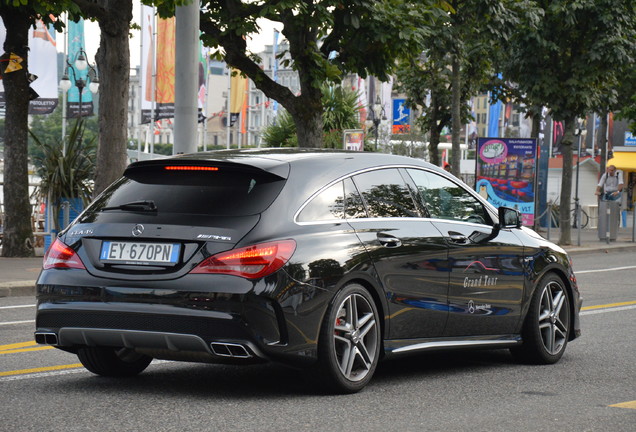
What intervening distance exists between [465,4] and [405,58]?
346cm

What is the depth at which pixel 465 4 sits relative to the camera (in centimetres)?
2595

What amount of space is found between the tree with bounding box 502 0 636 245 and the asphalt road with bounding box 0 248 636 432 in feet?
66.1

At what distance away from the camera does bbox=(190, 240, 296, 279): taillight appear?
6.51 metres

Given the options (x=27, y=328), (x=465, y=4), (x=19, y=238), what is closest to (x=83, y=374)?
(x=27, y=328)

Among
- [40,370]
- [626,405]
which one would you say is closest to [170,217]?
[40,370]

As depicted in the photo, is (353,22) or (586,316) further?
(353,22)

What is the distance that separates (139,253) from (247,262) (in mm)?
653

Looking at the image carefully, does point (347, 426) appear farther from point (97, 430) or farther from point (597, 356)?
point (597, 356)

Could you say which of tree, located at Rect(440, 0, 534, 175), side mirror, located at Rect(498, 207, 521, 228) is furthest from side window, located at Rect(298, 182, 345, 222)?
tree, located at Rect(440, 0, 534, 175)

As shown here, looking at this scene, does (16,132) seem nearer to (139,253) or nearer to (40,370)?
(40,370)

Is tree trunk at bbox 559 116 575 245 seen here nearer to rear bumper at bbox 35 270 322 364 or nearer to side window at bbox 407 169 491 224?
A: side window at bbox 407 169 491 224

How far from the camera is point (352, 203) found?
743cm

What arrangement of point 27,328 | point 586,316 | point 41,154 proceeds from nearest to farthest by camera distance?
point 27,328 → point 586,316 → point 41,154

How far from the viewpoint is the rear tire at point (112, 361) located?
7.55 metres
